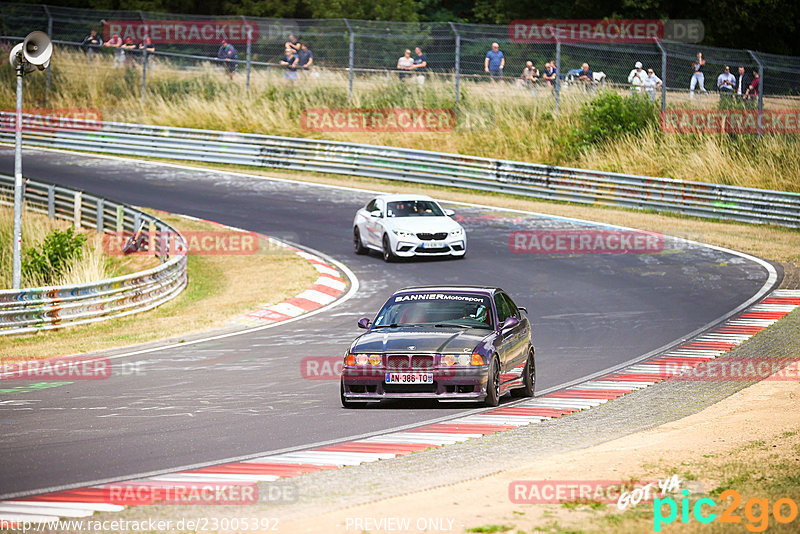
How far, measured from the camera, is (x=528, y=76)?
36281 millimetres

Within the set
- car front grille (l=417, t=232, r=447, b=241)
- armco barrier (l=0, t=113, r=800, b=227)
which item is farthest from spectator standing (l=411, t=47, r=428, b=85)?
car front grille (l=417, t=232, r=447, b=241)

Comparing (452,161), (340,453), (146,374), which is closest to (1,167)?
(452,161)

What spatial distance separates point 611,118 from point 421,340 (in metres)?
24.9

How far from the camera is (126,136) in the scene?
39906 millimetres

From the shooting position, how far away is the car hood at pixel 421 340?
12195mm

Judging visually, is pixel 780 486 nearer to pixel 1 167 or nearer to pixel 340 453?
pixel 340 453

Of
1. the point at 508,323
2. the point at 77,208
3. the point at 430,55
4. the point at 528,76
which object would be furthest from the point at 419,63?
the point at 508,323

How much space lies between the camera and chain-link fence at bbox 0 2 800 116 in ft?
107

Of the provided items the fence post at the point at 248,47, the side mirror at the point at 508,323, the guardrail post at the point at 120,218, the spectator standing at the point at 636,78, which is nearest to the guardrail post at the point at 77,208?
the guardrail post at the point at 120,218

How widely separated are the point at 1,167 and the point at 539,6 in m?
31.1

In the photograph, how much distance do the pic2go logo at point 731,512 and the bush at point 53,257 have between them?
1793 cm

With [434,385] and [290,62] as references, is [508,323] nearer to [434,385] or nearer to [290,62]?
[434,385]

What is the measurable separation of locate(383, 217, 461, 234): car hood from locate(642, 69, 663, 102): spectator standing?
12440 mm

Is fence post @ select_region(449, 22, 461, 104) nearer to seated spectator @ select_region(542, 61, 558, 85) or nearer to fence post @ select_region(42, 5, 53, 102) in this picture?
seated spectator @ select_region(542, 61, 558, 85)
